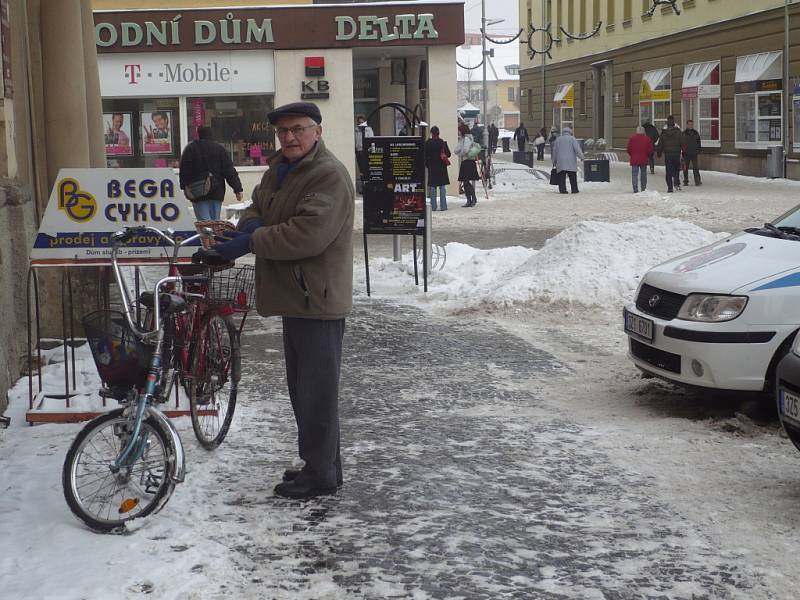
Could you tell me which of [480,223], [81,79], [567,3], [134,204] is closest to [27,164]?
[81,79]

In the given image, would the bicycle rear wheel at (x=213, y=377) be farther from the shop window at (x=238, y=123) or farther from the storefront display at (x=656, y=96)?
the storefront display at (x=656, y=96)

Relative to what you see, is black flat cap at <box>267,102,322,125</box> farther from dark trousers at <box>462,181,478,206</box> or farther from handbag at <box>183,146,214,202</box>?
dark trousers at <box>462,181,478,206</box>

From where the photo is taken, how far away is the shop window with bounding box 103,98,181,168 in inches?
1064

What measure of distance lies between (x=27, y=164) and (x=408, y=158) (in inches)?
176

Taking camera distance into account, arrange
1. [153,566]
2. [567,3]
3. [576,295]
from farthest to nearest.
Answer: [567,3] < [576,295] < [153,566]

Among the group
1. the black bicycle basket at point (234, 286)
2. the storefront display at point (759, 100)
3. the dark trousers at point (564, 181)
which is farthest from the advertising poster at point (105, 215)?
the storefront display at point (759, 100)

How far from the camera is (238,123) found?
27.4 meters

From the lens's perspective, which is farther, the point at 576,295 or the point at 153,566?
the point at 576,295

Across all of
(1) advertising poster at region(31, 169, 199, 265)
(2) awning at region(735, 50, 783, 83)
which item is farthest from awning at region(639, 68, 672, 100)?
(1) advertising poster at region(31, 169, 199, 265)

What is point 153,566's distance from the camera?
4.86 meters

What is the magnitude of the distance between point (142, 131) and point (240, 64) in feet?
8.50

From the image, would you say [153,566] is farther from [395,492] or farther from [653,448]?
[653,448]

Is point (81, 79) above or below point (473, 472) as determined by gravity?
above

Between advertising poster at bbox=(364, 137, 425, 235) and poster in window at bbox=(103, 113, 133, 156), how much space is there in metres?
15.2
